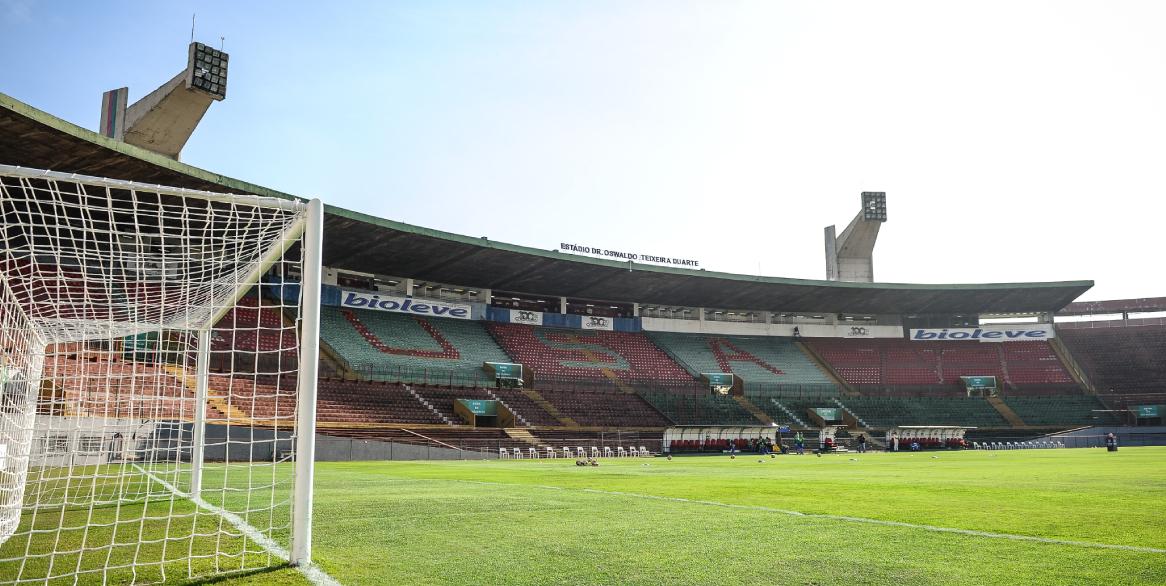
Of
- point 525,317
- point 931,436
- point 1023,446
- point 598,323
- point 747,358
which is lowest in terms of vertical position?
point 1023,446

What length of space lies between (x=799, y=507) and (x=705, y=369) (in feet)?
154

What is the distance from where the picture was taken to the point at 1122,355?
5931 centimetres

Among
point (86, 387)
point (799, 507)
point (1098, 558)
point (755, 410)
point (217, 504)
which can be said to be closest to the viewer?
point (1098, 558)

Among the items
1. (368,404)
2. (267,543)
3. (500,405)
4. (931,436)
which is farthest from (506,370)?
(267,543)

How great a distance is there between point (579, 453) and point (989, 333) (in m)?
42.8

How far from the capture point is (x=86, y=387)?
73.4 feet

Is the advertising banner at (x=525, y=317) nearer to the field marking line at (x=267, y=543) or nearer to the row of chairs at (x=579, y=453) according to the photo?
the row of chairs at (x=579, y=453)

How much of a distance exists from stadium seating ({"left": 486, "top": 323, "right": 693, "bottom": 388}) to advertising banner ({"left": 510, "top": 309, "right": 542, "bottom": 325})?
0.39 metres

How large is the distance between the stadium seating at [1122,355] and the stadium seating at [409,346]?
4591 cm

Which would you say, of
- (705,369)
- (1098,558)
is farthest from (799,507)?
(705,369)

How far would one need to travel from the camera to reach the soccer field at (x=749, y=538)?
4.79 meters

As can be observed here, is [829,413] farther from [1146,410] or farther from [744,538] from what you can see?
[744,538]

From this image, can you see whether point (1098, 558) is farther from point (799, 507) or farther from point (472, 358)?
point (472, 358)

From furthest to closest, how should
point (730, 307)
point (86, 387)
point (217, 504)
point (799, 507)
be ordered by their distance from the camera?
point (730, 307)
point (86, 387)
point (217, 504)
point (799, 507)
